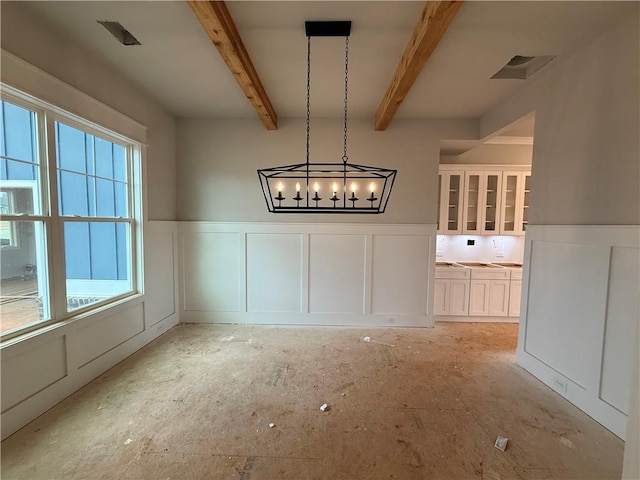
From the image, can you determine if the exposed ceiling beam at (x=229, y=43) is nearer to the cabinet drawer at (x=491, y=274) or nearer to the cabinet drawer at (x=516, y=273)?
the cabinet drawer at (x=491, y=274)

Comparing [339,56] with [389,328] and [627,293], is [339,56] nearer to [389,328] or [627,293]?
[627,293]

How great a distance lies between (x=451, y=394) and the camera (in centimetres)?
233

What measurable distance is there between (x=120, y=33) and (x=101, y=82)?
21.7 inches

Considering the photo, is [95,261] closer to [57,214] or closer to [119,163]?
[57,214]

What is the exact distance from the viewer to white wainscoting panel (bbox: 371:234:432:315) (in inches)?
149

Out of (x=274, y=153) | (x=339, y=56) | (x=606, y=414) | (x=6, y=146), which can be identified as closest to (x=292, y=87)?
(x=339, y=56)

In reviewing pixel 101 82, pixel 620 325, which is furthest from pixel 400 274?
pixel 101 82

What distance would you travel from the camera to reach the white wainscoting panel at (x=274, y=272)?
382 centimetres

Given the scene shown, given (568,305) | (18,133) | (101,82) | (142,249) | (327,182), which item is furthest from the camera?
(327,182)

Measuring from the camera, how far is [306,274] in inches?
151

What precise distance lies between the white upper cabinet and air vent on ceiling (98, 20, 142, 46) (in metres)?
4.11

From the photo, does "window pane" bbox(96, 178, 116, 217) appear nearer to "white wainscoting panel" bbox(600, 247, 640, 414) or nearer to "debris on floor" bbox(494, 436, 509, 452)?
"debris on floor" bbox(494, 436, 509, 452)

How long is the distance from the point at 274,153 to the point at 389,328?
3.00 meters

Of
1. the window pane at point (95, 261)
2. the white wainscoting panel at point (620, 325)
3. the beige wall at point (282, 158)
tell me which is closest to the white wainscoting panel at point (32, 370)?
the window pane at point (95, 261)
